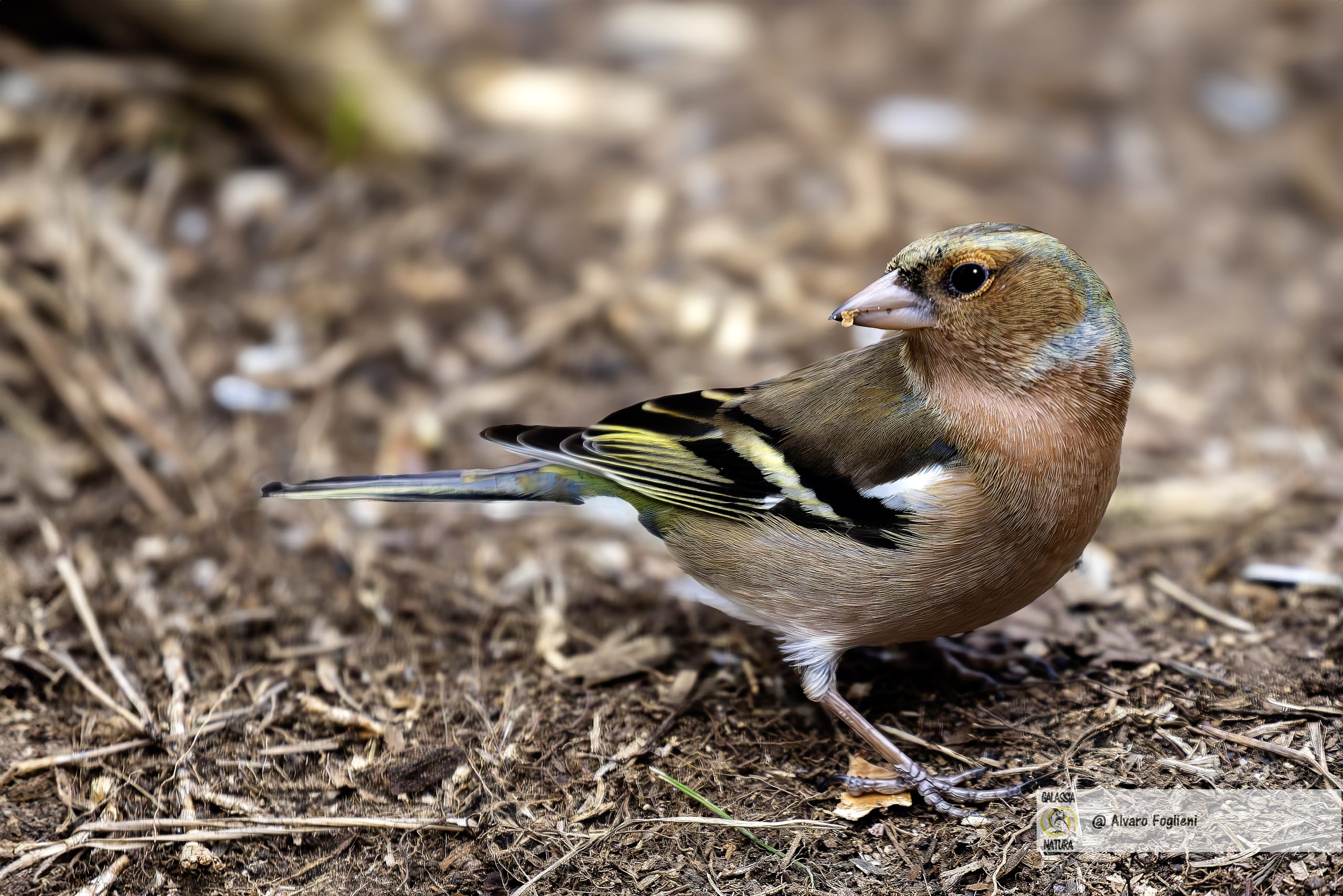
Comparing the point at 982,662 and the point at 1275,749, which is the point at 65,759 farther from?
the point at 1275,749

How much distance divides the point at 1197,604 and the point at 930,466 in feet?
4.78

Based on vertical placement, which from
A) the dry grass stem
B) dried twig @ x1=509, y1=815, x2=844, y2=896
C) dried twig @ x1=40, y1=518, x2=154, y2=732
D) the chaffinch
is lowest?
dried twig @ x1=40, y1=518, x2=154, y2=732

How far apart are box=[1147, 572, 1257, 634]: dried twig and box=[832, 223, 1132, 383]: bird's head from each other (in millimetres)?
1167

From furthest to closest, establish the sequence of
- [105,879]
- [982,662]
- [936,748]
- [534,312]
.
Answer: [534,312] → [982,662] → [936,748] → [105,879]

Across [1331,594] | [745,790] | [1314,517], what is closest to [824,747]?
[745,790]

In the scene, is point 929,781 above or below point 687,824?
above

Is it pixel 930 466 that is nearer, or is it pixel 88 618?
pixel 930 466

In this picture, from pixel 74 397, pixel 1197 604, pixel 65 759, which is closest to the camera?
pixel 65 759

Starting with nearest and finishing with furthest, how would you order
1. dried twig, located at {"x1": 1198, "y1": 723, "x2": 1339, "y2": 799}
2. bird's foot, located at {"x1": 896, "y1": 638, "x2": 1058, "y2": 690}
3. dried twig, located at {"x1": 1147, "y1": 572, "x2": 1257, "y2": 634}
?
dried twig, located at {"x1": 1198, "y1": 723, "x2": 1339, "y2": 799} < bird's foot, located at {"x1": 896, "y1": 638, "x2": 1058, "y2": 690} < dried twig, located at {"x1": 1147, "y1": 572, "x2": 1257, "y2": 634}

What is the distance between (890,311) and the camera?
3.26 meters

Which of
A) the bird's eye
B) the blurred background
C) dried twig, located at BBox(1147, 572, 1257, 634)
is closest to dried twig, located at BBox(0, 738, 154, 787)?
the blurred background

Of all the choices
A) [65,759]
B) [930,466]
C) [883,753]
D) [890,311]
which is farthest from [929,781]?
[65,759]

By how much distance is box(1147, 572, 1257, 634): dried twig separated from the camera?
12.8ft

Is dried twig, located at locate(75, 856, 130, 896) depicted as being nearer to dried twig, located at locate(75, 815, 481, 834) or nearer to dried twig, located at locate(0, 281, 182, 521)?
dried twig, located at locate(75, 815, 481, 834)
